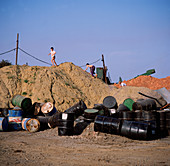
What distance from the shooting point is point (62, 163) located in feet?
15.1

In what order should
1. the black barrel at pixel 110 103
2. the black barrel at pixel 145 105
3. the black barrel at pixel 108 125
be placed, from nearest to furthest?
the black barrel at pixel 108 125
the black barrel at pixel 145 105
the black barrel at pixel 110 103

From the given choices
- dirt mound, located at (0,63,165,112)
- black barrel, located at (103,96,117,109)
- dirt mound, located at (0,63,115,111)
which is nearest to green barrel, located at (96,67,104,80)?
dirt mound, located at (0,63,115,111)

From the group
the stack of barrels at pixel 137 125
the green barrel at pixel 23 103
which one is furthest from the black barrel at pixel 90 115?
the green barrel at pixel 23 103

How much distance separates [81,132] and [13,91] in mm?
10521

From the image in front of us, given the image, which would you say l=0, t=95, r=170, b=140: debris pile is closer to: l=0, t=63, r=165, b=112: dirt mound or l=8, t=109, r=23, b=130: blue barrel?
l=8, t=109, r=23, b=130: blue barrel

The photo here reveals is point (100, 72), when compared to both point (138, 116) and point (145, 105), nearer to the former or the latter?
point (145, 105)

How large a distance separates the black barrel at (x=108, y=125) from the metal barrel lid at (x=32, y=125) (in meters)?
3.00

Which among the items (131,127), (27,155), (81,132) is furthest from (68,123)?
(27,155)

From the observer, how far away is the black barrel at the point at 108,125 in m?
8.07

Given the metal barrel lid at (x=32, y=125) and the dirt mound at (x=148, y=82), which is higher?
the dirt mound at (x=148, y=82)

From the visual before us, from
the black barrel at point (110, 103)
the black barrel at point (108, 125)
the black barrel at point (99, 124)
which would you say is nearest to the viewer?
the black barrel at point (108, 125)

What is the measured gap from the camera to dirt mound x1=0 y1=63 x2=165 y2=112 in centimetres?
1761

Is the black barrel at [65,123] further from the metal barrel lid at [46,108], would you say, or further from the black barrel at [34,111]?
the black barrel at [34,111]

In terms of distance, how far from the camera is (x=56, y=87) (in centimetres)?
1902
